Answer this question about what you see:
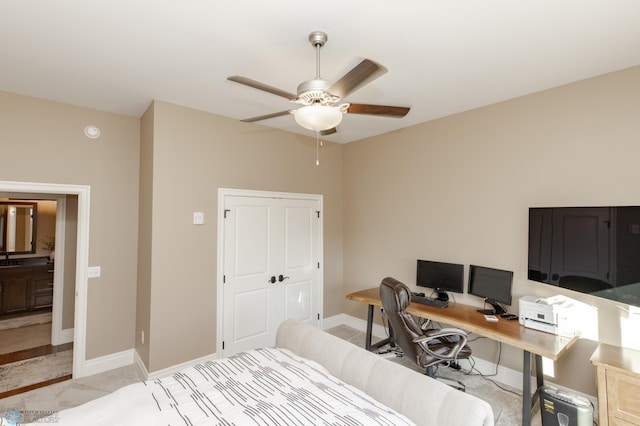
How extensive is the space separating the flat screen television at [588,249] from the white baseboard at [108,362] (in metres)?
4.15

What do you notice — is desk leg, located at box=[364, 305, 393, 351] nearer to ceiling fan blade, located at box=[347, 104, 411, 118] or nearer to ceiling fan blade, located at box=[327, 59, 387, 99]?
ceiling fan blade, located at box=[347, 104, 411, 118]

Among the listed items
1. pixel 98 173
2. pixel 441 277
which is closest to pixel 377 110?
pixel 441 277

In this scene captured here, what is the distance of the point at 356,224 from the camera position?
4.48 metres

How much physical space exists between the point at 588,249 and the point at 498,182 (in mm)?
1007

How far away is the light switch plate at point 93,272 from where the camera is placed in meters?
3.12

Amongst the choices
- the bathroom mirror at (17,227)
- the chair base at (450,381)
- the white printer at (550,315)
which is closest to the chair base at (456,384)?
the chair base at (450,381)

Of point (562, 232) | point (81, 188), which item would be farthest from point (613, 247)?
point (81, 188)

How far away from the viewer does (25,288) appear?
500 cm

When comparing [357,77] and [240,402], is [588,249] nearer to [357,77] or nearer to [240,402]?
[357,77]

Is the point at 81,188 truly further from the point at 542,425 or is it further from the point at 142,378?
the point at 542,425

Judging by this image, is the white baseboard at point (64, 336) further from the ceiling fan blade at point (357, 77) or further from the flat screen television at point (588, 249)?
the flat screen television at point (588, 249)

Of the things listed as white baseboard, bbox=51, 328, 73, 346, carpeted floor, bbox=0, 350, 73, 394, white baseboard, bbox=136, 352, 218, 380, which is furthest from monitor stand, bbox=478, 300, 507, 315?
white baseboard, bbox=51, 328, 73, 346

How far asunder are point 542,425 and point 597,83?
2.71 m

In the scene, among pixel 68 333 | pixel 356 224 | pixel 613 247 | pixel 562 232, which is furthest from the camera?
pixel 356 224
